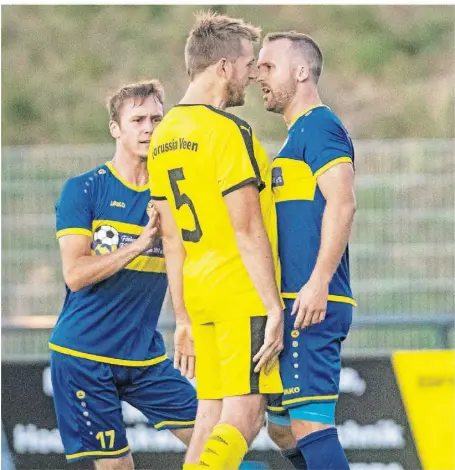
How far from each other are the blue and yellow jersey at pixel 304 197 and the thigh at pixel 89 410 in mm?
1190

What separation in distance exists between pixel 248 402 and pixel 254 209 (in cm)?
80

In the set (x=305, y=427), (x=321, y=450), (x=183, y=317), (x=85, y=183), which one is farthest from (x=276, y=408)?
(x=85, y=183)

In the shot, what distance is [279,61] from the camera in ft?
16.5

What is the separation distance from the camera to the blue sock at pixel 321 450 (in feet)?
15.6

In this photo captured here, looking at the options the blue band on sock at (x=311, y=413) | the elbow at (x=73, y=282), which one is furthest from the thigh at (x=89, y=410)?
the blue band on sock at (x=311, y=413)

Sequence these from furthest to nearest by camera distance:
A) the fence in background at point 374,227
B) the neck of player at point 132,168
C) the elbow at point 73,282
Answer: the fence in background at point 374,227 → the neck of player at point 132,168 → the elbow at point 73,282

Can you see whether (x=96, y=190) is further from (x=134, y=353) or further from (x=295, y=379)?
(x=295, y=379)

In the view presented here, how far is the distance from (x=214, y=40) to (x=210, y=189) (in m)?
0.67

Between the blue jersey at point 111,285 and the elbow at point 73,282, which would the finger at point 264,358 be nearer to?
the blue jersey at point 111,285

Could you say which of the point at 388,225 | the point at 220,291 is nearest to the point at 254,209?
the point at 220,291

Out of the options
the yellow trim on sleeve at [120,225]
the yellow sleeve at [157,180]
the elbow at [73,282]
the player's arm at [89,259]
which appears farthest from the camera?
the yellow trim on sleeve at [120,225]

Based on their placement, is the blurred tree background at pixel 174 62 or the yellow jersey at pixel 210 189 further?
the blurred tree background at pixel 174 62

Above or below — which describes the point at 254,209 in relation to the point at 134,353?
above

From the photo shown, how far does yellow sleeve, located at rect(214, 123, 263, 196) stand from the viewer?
15.5ft
